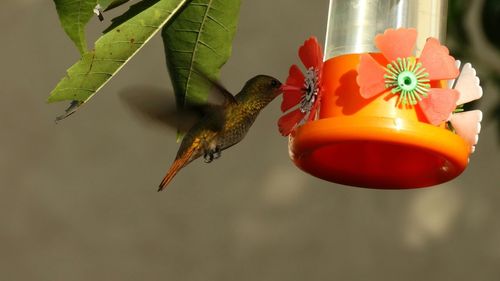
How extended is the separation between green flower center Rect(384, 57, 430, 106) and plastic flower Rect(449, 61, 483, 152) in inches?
3.3

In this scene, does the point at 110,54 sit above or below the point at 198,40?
below

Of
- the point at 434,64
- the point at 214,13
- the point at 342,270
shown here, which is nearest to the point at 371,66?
the point at 434,64

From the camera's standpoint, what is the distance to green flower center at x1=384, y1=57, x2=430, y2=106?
2.04 m

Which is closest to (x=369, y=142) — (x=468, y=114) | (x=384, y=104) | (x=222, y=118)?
(x=384, y=104)

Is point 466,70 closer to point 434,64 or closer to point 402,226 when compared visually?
point 434,64

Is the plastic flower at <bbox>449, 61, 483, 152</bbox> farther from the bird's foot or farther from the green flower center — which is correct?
the bird's foot

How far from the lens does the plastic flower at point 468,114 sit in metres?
2.05

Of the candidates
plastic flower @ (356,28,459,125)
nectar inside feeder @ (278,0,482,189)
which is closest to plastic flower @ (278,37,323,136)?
nectar inside feeder @ (278,0,482,189)

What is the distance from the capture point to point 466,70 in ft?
7.00

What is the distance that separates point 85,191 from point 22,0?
36.7 inches

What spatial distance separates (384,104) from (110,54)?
515 millimetres

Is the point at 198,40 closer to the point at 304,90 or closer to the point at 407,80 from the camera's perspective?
the point at 304,90

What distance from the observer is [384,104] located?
6.73ft

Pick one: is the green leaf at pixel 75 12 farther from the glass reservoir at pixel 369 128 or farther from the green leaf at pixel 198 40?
the glass reservoir at pixel 369 128
